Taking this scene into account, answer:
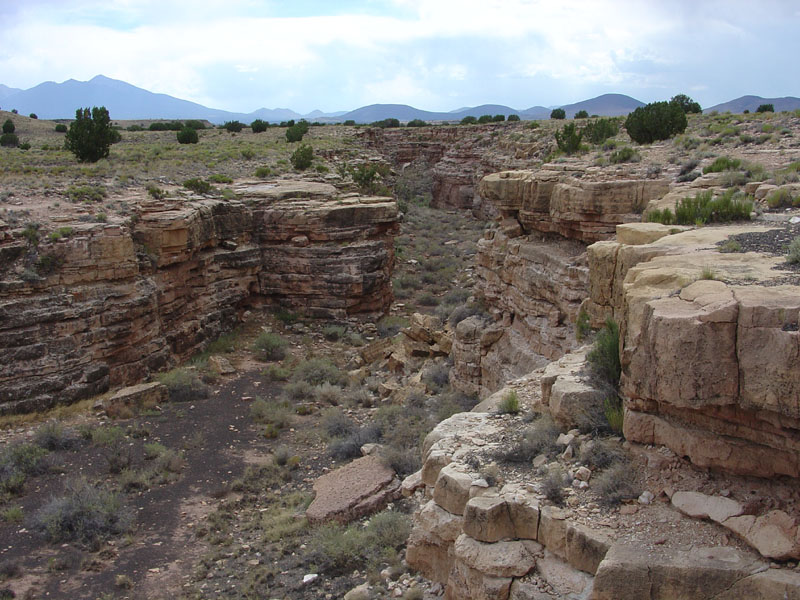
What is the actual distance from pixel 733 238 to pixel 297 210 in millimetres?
15966

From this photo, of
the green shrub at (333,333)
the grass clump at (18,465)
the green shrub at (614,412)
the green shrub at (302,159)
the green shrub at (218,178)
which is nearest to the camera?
Answer: the green shrub at (614,412)

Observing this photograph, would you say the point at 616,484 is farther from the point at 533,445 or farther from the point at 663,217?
the point at 663,217

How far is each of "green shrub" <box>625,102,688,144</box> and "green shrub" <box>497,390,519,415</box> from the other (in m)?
18.6

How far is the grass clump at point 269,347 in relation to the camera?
1941cm

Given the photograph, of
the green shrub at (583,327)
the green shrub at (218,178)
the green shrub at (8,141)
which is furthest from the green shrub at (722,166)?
the green shrub at (8,141)

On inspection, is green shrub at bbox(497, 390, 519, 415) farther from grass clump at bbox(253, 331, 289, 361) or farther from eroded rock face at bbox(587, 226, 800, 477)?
grass clump at bbox(253, 331, 289, 361)

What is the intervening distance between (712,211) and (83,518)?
1032 centimetres

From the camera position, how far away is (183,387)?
15938 millimetres

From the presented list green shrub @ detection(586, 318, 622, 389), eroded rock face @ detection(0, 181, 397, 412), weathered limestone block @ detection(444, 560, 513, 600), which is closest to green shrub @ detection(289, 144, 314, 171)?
eroded rock face @ detection(0, 181, 397, 412)

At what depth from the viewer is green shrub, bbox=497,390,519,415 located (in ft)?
25.0

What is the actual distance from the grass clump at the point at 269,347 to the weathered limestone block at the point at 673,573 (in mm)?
15559

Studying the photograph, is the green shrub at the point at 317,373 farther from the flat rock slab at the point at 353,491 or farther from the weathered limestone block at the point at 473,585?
the weathered limestone block at the point at 473,585

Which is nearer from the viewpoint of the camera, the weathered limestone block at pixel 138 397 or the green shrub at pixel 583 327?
the green shrub at pixel 583 327

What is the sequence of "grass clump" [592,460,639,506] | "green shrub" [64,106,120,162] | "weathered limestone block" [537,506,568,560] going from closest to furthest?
"weathered limestone block" [537,506,568,560] → "grass clump" [592,460,639,506] → "green shrub" [64,106,120,162]
